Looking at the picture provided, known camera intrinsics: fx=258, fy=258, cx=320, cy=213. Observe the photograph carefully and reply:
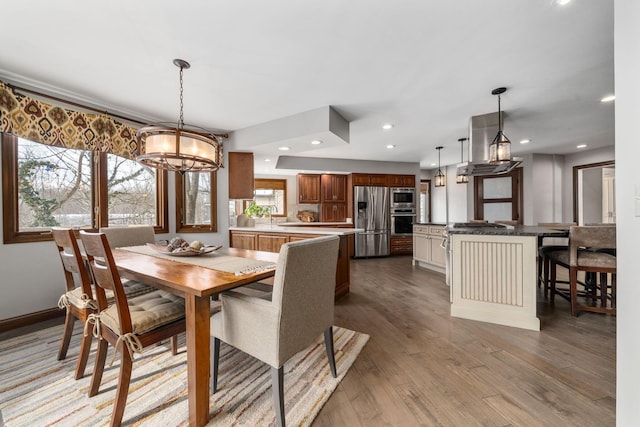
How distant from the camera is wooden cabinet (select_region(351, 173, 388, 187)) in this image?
6.02 meters

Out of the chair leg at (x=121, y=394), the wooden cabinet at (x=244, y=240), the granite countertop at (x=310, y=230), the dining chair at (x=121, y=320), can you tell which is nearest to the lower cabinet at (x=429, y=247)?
the granite countertop at (x=310, y=230)

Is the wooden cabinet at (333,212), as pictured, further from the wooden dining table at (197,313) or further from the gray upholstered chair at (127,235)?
the wooden dining table at (197,313)

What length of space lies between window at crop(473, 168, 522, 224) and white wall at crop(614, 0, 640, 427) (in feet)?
18.7

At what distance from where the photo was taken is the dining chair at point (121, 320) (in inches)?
49.1

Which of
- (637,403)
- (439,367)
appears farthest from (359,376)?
(637,403)

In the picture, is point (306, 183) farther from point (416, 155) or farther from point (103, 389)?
point (103, 389)

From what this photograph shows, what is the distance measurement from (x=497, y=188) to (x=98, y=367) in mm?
7326

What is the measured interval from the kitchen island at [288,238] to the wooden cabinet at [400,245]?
2795 millimetres

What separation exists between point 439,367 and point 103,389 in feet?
6.88

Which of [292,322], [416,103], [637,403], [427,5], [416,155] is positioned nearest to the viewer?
[637,403]

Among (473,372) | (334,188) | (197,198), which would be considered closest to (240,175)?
(197,198)

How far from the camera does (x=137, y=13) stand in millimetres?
1576

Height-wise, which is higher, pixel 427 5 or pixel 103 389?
pixel 427 5

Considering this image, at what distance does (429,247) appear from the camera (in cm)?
452
